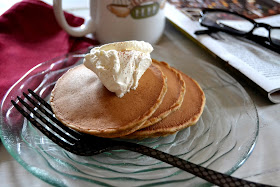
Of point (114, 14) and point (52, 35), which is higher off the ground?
point (114, 14)

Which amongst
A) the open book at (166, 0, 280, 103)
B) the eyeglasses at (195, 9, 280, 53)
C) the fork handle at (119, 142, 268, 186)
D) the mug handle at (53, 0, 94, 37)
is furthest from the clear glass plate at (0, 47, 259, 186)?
the eyeglasses at (195, 9, 280, 53)

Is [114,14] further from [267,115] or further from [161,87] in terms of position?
[267,115]

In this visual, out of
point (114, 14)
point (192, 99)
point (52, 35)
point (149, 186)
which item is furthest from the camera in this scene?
point (52, 35)

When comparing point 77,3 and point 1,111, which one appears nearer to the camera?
point 1,111

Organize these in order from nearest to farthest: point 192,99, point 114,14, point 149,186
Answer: point 149,186
point 192,99
point 114,14

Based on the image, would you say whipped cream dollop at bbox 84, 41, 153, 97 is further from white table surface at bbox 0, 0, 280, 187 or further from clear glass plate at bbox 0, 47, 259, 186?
white table surface at bbox 0, 0, 280, 187

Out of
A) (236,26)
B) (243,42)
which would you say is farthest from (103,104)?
(236,26)

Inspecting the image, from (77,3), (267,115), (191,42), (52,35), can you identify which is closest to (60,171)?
(267,115)

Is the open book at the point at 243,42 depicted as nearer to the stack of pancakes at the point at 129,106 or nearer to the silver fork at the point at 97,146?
the stack of pancakes at the point at 129,106
